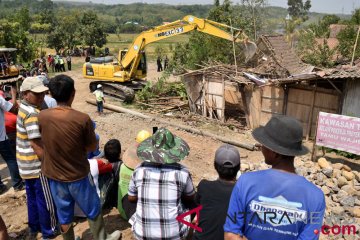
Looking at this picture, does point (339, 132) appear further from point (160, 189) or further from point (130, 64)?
point (130, 64)

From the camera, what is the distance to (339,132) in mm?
A: 8258

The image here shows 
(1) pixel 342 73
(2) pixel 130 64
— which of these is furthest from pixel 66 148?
(2) pixel 130 64

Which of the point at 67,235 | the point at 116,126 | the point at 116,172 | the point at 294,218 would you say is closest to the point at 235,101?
the point at 116,126

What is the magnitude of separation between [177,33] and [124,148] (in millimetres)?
5938

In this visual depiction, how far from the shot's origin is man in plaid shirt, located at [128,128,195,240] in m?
3.08

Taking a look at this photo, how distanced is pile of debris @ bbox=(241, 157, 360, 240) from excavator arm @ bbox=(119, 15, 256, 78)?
6.08 m

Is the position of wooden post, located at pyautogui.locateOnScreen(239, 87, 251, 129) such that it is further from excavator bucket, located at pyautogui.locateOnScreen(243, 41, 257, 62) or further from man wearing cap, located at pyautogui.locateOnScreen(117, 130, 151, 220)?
man wearing cap, located at pyautogui.locateOnScreen(117, 130, 151, 220)

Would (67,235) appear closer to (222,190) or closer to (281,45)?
(222,190)

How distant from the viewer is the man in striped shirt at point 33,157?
396 centimetres

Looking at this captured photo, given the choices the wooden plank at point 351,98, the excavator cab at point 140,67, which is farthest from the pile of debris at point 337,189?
the excavator cab at point 140,67

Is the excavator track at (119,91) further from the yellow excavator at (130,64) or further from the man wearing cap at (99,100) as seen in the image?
the man wearing cap at (99,100)

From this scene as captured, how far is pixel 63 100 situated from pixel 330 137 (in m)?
6.96

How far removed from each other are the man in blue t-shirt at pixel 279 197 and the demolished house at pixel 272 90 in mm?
8561

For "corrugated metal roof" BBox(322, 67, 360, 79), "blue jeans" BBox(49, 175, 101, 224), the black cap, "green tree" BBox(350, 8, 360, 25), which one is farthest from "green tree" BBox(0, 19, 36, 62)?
the black cap
